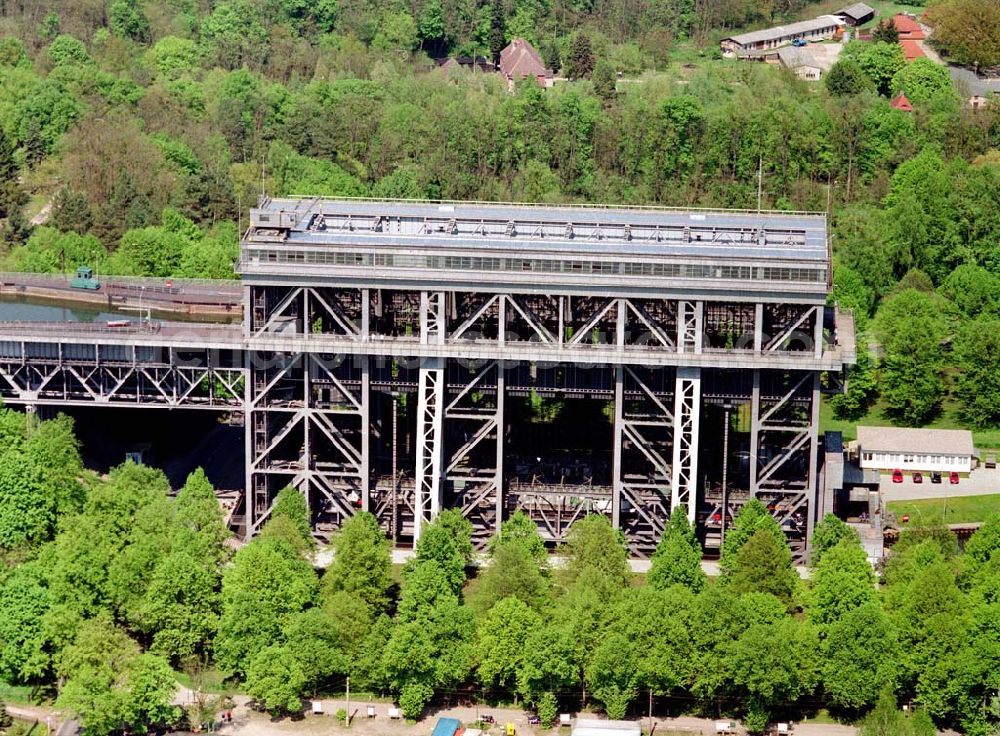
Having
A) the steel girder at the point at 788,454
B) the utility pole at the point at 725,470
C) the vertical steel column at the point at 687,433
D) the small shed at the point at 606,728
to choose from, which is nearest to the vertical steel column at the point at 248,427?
the vertical steel column at the point at 687,433

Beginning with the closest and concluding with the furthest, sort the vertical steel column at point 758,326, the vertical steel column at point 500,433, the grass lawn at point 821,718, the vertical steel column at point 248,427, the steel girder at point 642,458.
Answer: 1. the grass lawn at point 821,718
2. the vertical steel column at point 758,326
3. the steel girder at point 642,458
4. the vertical steel column at point 500,433
5. the vertical steel column at point 248,427

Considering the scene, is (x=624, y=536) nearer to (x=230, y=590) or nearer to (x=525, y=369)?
(x=525, y=369)

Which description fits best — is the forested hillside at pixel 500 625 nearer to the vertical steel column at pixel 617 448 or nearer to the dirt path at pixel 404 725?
the dirt path at pixel 404 725

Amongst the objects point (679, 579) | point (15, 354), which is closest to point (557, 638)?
point (679, 579)

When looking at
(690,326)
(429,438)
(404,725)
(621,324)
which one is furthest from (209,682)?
(690,326)

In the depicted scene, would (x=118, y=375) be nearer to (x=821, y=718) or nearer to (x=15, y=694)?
(x=15, y=694)

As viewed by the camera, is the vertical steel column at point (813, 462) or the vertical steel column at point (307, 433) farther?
the vertical steel column at point (307, 433)

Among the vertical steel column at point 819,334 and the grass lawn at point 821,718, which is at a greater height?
the vertical steel column at point 819,334
